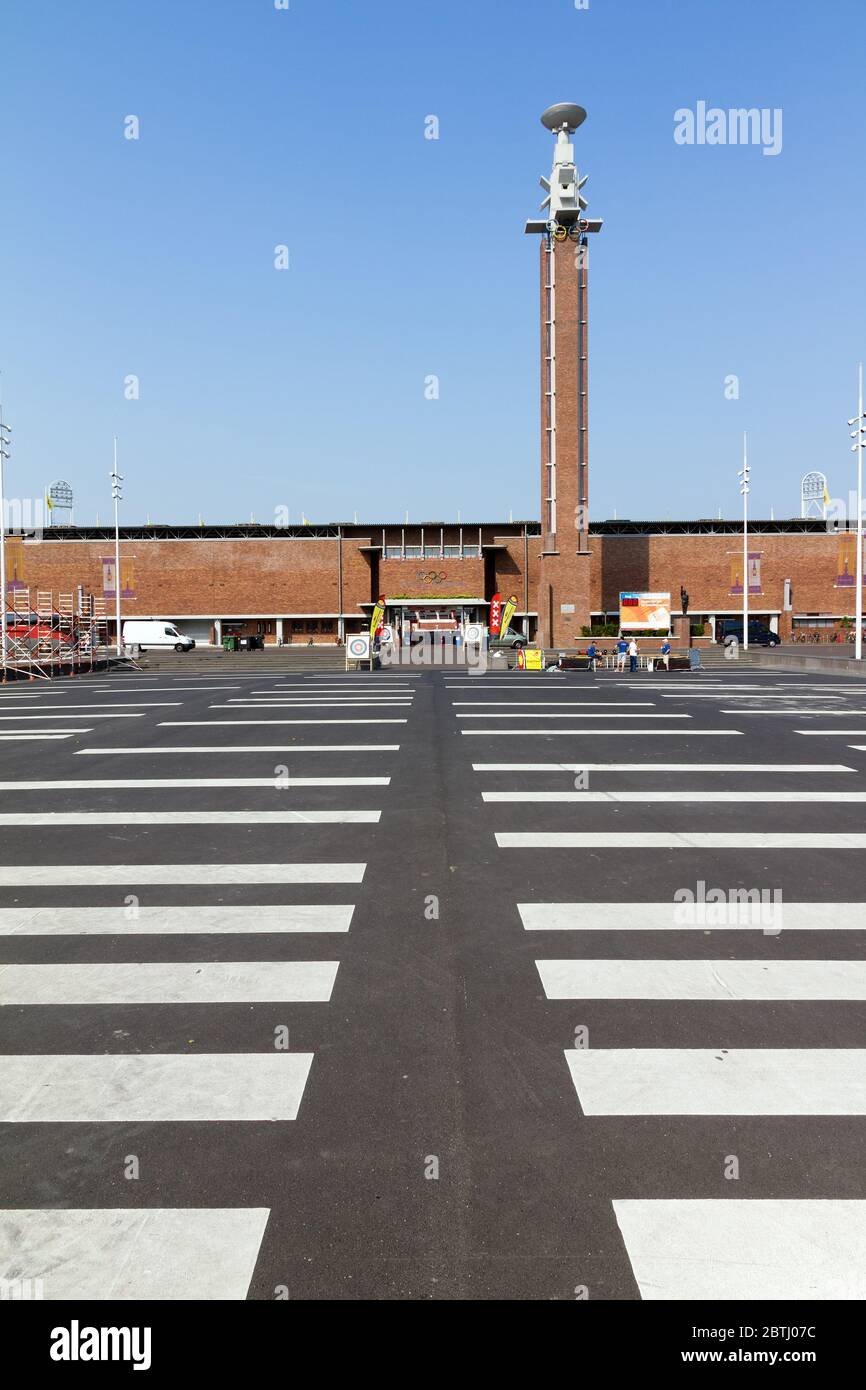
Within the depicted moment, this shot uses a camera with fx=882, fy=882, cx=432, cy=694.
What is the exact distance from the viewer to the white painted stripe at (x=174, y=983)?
507 cm

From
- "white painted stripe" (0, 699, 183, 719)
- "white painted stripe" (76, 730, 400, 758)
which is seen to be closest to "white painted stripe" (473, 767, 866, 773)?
"white painted stripe" (76, 730, 400, 758)

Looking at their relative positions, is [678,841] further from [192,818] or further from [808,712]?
[808,712]

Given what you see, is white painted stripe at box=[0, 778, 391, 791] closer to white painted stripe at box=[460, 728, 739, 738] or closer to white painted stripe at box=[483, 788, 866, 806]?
white painted stripe at box=[483, 788, 866, 806]

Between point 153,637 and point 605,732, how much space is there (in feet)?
141

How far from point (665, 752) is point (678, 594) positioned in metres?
53.8

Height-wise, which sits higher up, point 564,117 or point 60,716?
point 564,117

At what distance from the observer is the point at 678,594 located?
6488 centimetres

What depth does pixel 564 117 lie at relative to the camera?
5078cm

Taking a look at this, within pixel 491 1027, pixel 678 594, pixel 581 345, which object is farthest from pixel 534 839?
pixel 678 594

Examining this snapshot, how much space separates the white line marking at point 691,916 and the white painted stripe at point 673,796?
3607 millimetres

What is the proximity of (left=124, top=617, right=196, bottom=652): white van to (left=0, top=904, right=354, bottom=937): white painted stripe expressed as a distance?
48472 mm

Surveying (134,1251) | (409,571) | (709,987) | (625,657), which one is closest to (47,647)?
(625,657)
